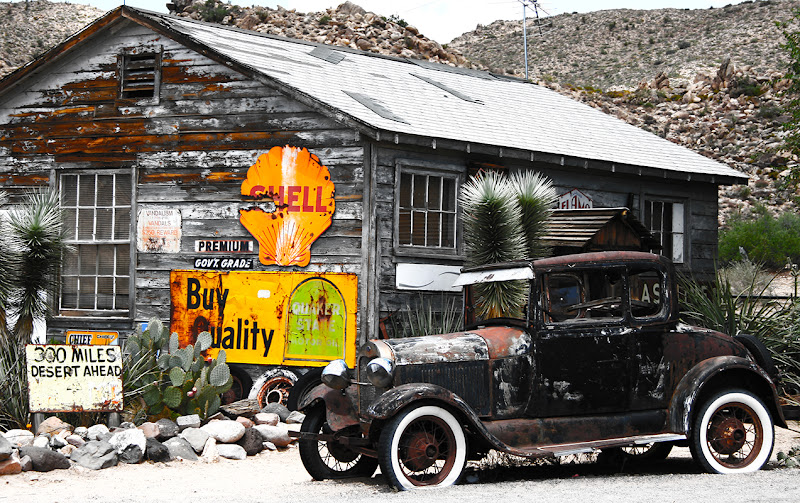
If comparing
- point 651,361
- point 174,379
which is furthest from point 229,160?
point 651,361

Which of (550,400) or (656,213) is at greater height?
(656,213)

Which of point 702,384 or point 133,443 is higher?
point 702,384

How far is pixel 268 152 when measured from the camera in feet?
40.3

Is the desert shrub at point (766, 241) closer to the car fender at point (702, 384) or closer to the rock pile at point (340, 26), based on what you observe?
the rock pile at point (340, 26)

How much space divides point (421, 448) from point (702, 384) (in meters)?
2.28

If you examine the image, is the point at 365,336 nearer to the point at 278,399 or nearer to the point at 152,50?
the point at 278,399

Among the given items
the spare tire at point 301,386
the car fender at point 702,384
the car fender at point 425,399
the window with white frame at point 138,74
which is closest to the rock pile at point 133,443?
the spare tire at point 301,386

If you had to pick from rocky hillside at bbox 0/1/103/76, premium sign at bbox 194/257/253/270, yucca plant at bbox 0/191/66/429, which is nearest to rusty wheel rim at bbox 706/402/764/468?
premium sign at bbox 194/257/253/270

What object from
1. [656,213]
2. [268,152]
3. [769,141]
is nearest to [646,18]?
[769,141]

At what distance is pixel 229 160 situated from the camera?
493 inches

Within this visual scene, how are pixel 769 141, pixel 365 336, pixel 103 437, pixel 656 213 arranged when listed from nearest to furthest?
pixel 103 437 < pixel 365 336 < pixel 656 213 < pixel 769 141

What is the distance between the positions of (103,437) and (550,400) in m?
4.27

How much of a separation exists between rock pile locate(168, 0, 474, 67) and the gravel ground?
124ft

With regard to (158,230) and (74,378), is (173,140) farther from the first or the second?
(74,378)
